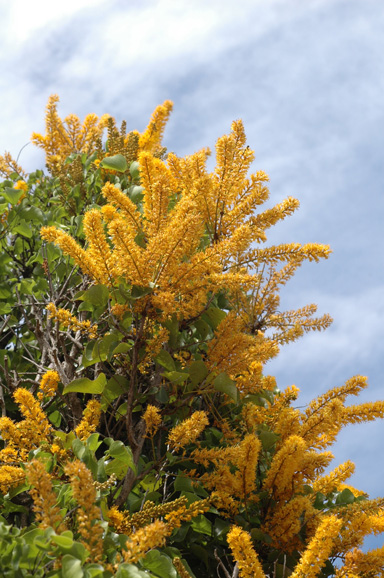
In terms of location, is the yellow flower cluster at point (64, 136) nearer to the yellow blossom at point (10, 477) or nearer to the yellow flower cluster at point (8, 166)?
the yellow flower cluster at point (8, 166)

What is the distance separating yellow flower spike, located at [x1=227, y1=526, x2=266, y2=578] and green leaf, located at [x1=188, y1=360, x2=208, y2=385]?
0.68m

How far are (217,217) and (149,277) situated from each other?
24.7 inches

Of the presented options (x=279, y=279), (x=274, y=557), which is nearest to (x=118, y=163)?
(x=279, y=279)

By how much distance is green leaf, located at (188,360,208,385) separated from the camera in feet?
9.20

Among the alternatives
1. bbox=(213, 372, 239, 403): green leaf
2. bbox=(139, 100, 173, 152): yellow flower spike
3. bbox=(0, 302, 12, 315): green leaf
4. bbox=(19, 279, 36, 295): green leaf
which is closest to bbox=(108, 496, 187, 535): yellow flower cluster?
bbox=(213, 372, 239, 403): green leaf

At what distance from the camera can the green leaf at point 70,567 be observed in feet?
5.48

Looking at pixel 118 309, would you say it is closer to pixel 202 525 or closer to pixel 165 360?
pixel 165 360

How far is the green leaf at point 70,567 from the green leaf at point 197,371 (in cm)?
121

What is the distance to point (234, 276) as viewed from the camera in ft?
8.70

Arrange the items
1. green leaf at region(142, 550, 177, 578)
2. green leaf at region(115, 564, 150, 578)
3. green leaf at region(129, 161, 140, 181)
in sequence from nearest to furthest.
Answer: green leaf at region(115, 564, 150, 578) < green leaf at region(142, 550, 177, 578) < green leaf at region(129, 161, 140, 181)

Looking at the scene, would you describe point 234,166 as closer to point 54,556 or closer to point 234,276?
point 234,276

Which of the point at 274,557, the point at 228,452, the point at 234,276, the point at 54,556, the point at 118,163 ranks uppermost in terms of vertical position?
the point at 118,163

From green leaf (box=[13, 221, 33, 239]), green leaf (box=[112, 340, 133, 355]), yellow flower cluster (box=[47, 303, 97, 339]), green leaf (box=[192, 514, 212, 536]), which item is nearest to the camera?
green leaf (box=[112, 340, 133, 355])

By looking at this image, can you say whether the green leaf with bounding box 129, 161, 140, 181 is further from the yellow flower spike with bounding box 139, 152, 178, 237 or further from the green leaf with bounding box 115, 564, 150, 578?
the green leaf with bounding box 115, 564, 150, 578
